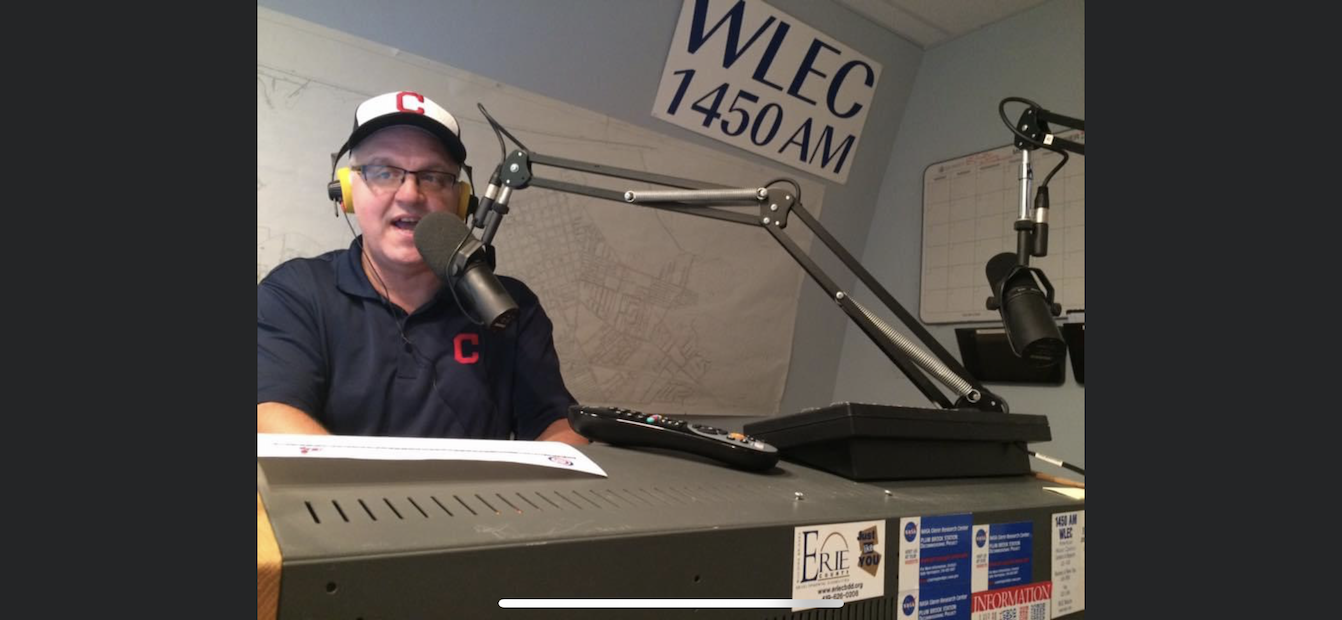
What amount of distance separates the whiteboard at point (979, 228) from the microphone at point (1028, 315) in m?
1.01

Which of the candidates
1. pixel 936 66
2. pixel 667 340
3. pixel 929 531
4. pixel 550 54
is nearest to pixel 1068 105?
pixel 936 66

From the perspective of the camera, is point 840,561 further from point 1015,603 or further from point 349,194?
point 349,194

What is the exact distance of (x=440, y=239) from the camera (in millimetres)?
695

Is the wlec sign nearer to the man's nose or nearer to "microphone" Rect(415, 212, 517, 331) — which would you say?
the man's nose

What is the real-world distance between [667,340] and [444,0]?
2.83 feet

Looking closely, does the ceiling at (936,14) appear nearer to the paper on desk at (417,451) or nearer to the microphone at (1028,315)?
the microphone at (1028,315)

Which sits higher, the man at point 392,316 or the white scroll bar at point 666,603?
the man at point 392,316

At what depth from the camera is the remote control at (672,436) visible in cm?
59

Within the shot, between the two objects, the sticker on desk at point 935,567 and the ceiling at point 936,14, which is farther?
the ceiling at point 936,14

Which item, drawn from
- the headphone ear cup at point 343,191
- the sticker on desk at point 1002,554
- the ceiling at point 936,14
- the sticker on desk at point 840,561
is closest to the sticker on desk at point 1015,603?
the sticker on desk at point 1002,554

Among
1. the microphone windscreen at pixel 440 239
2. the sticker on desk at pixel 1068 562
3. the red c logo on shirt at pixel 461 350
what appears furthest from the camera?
the red c logo on shirt at pixel 461 350

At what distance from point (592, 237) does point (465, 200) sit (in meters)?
0.43

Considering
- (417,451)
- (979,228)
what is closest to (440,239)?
(417,451)

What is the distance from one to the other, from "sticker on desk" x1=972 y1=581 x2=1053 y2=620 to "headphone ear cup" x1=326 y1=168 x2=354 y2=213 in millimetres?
989
